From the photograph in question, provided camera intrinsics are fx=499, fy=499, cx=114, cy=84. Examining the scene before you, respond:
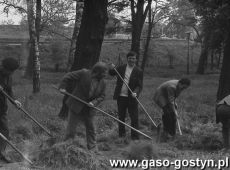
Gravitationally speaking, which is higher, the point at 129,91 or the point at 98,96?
the point at 98,96

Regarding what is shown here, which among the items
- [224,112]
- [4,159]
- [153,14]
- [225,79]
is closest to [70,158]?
[4,159]

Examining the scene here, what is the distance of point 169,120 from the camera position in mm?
10609

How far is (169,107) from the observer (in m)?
10.5

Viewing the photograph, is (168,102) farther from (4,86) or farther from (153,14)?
(153,14)

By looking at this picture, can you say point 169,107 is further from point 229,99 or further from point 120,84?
point 229,99

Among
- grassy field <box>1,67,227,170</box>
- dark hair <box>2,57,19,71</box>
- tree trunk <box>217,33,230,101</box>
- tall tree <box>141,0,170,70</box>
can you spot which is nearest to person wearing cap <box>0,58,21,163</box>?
dark hair <box>2,57,19,71</box>

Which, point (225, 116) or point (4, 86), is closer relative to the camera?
point (4, 86)

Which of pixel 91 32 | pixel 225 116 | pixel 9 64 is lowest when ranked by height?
pixel 225 116

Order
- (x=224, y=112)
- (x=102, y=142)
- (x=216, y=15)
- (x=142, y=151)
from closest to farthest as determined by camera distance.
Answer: (x=142, y=151) < (x=224, y=112) < (x=102, y=142) < (x=216, y=15)

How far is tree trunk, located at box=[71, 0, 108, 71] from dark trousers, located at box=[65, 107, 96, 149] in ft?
12.7

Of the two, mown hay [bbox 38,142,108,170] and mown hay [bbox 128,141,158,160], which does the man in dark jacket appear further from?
mown hay [bbox 38,142,108,170]

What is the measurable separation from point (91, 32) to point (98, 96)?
389cm

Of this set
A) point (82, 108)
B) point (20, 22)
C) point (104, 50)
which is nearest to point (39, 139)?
point (82, 108)

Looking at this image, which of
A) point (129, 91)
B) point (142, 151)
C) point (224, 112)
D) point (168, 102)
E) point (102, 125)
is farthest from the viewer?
point (102, 125)
